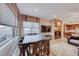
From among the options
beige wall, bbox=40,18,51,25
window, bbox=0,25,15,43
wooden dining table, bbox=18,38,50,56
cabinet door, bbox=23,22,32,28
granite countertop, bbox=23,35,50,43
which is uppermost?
beige wall, bbox=40,18,51,25

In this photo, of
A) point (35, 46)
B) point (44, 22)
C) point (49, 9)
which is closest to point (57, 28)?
point (44, 22)

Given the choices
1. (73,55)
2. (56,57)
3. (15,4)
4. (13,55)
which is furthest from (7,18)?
(73,55)

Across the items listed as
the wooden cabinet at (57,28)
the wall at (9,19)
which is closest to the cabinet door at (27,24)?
the wall at (9,19)

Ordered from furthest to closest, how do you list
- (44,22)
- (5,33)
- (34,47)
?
(44,22)
(34,47)
(5,33)

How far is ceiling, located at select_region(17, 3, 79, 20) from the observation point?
1.94 metres

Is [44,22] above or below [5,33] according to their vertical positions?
above

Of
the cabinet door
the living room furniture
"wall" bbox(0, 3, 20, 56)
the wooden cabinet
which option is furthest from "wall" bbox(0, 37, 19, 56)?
the living room furniture

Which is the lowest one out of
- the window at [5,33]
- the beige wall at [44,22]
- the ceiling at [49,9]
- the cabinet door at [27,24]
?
the window at [5,33]

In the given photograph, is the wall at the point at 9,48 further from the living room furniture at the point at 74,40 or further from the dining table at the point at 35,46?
the living room furniture at the point at 74,40

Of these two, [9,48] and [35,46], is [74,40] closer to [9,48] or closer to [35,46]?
[35,46]

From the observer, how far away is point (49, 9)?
1.98m

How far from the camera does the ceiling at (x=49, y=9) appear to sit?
1.94 metres

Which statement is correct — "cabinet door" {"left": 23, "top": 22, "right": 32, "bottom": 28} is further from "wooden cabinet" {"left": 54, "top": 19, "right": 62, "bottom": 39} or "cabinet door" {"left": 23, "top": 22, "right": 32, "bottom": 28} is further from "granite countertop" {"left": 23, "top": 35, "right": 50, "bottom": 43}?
"wooden cabinet" {"left": 54, "top": 19, "right": 62, "bottom": 39}

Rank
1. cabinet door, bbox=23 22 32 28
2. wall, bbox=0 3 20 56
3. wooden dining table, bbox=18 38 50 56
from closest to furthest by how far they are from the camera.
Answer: wall, bbox=0 3 20 56
wooden dining table, bbox=18 38 50 56
cabinet door, bbox=23 22 32 28
